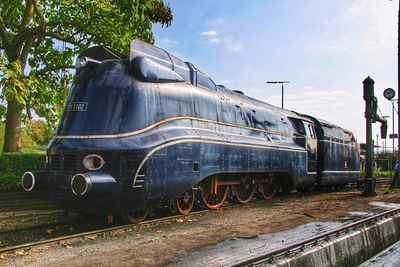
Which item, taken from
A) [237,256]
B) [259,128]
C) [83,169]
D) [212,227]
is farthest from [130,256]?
[259,128]

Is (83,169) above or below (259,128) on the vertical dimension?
below

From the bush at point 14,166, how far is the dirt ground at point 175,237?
28.5 ft

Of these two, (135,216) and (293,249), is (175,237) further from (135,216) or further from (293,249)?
(293,249)

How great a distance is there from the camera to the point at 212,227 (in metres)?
8.80

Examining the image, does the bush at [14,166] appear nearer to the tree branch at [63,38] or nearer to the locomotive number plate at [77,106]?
the tree branch at [63,38]

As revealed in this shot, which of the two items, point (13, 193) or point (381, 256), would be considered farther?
point (13, 193)

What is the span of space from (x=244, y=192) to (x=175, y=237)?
5867mm

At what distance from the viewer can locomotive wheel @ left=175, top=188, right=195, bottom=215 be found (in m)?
10.1

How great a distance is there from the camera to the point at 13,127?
1764 cm

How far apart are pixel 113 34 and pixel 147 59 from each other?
8.88 m

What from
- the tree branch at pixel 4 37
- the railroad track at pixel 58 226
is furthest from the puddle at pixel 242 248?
the tree branch at pixel 4 37

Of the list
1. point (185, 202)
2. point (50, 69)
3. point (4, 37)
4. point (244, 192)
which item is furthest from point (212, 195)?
point (4, 37)

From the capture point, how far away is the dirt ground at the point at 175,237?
6.06 m

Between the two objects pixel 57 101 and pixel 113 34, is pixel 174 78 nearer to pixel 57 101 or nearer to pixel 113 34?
pixel 113 34
